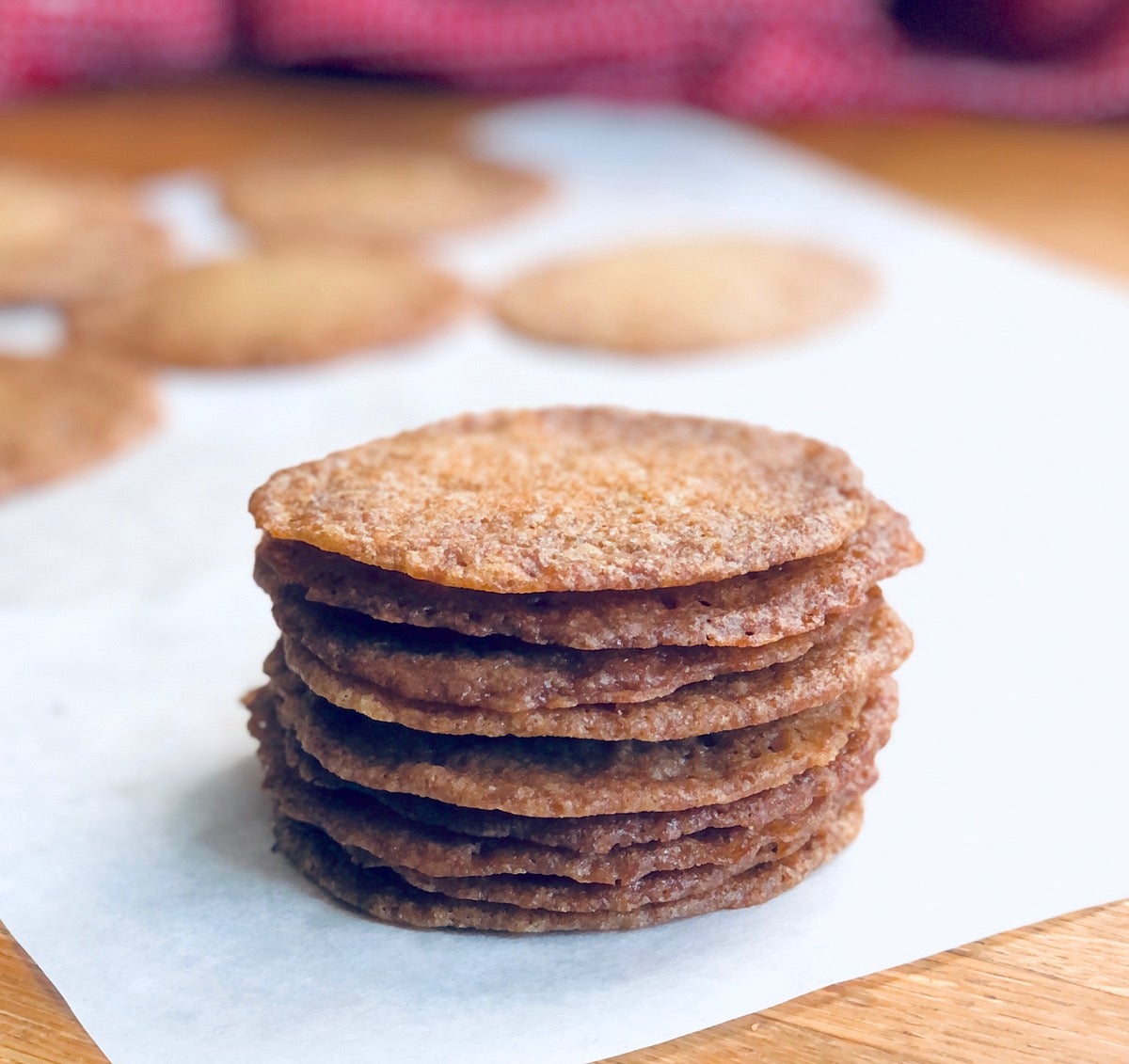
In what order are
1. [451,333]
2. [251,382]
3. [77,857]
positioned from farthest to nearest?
[451,333] → [251,382] → [77,857]

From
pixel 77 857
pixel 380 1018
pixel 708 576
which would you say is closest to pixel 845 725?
pixel 708 576

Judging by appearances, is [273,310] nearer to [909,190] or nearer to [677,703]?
[909,190]

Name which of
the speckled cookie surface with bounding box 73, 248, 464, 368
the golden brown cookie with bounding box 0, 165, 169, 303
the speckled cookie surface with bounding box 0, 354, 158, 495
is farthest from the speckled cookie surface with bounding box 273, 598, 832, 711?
the golden brown cookie with bounding box 0, 165, 169, 303

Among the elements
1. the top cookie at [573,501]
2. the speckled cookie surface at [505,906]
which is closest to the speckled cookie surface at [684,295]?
the top cookie at [573,501]

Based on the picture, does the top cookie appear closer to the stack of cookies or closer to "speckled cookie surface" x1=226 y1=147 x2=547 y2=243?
the stack of cookies

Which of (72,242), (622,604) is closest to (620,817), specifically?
(622,604)

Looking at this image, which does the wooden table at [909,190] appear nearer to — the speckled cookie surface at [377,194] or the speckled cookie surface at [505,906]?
the speckled cookie surface at [505,906]

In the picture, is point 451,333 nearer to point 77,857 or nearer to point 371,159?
point 371,159
